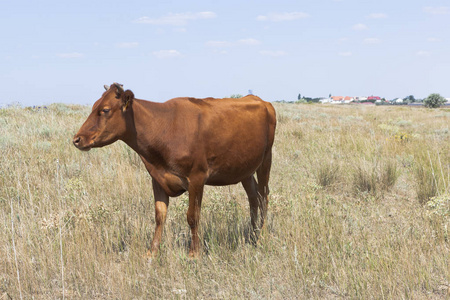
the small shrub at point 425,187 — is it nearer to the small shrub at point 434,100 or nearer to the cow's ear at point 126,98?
the cow's ear at point 126,98

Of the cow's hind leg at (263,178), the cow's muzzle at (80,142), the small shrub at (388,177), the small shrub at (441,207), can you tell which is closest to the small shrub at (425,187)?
the small shrub at (388,177)

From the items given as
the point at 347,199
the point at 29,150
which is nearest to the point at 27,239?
the point at 29,150

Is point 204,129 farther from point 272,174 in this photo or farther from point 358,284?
point 272,174

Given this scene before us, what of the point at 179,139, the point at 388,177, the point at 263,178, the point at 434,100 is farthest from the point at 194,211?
the point at 434,100

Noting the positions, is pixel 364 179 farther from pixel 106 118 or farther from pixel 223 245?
pixel 106 118

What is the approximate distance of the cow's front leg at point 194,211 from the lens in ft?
13.1

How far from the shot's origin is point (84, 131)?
365cm

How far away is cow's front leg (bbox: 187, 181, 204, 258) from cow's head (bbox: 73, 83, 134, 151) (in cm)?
92

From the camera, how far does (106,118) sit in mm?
3705

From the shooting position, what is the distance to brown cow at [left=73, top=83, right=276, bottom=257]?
3.72m

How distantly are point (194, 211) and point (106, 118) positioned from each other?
126 centimetres

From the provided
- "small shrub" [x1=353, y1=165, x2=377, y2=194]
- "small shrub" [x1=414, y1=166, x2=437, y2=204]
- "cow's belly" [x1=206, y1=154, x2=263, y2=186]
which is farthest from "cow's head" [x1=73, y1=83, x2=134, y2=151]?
"small shrub" [x1=414, y1=166, x2=437, y2=204]

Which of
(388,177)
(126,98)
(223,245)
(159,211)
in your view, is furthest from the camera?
(388,177)

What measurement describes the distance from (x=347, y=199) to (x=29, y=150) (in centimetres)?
623
